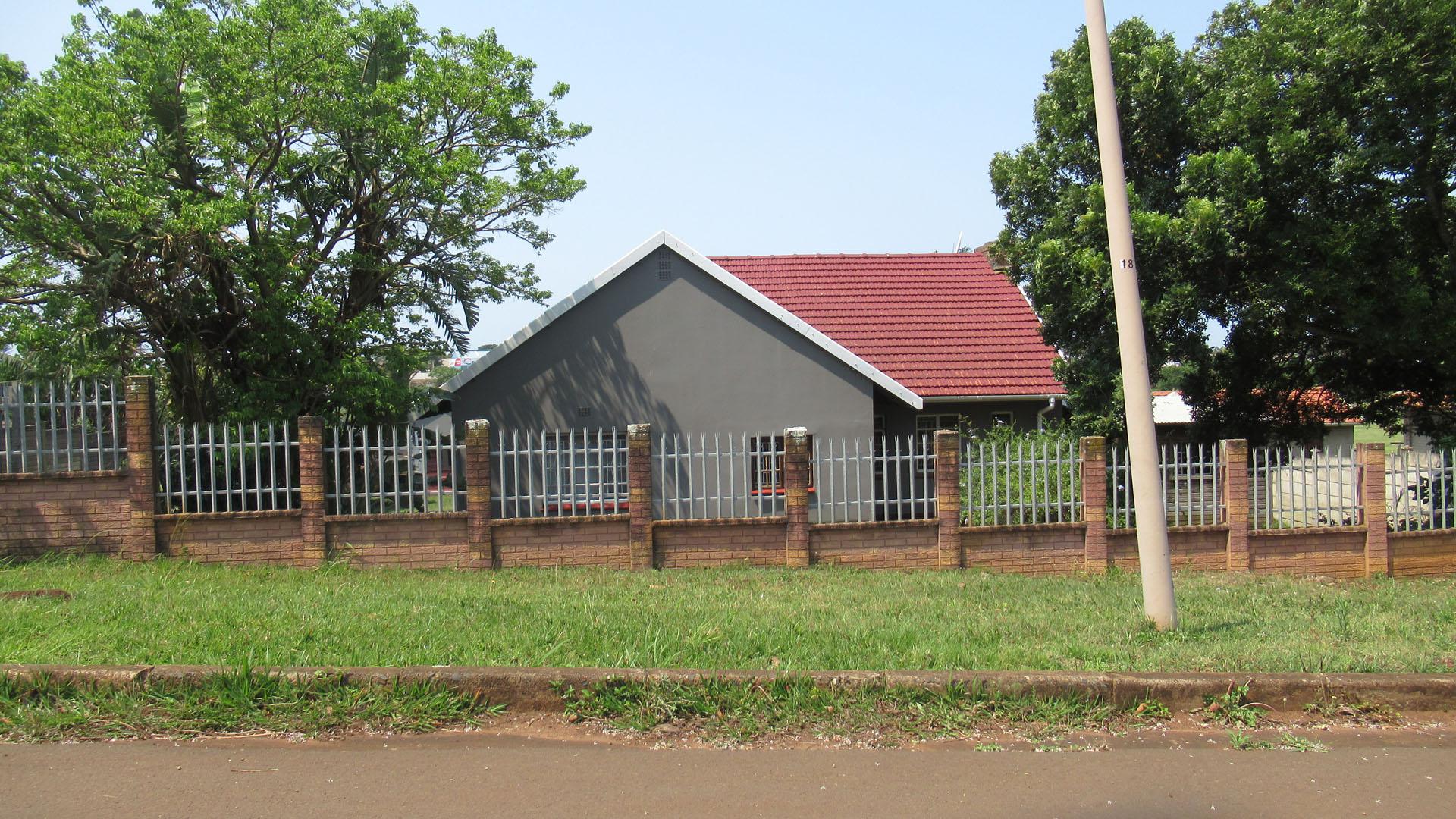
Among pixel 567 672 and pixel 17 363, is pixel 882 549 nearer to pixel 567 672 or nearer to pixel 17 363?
pixel 567 672

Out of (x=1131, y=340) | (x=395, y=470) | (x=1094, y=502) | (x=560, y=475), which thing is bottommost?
(x=1094, y=502)

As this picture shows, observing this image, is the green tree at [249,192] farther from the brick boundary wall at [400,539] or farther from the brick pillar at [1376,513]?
the brick pillar at [1376,513]

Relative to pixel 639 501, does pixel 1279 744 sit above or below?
below

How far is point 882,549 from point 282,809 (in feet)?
26.9

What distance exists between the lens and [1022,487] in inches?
468

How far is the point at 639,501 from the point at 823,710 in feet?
20.7

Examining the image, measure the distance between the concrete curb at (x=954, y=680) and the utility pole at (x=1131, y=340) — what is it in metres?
1.45

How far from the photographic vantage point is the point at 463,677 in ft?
18.5

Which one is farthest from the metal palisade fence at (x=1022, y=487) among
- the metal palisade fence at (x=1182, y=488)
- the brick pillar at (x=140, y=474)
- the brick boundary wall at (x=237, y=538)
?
the brick pillar at (x=140, y=474)

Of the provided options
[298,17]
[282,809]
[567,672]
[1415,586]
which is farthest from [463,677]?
[298,17]

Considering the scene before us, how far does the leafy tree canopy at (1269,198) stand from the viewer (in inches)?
505

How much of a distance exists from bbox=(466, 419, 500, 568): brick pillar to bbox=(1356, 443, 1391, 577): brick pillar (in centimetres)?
990

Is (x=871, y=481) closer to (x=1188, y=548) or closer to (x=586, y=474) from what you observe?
(x=586, y=474)

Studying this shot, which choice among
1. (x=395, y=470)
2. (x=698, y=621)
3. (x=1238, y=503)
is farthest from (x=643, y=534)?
(x=1238, y=503)
